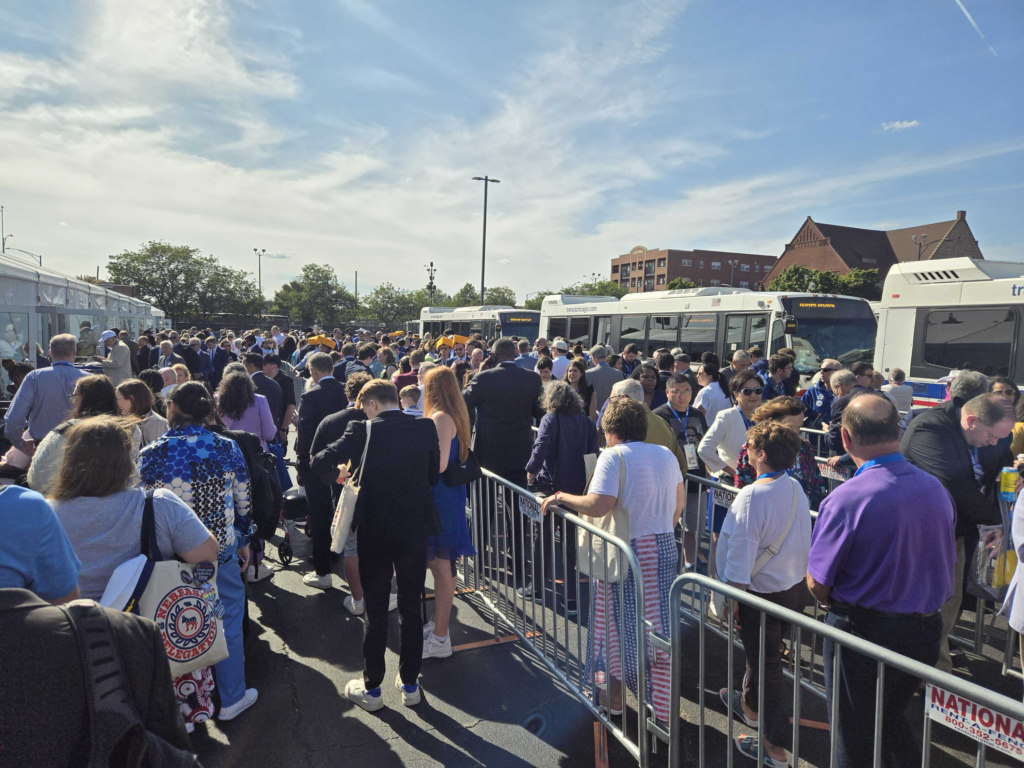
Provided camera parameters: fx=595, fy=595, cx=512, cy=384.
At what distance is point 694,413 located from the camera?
568 cm

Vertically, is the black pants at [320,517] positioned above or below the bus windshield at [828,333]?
below

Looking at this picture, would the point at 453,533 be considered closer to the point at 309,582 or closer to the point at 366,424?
the point at 366,424

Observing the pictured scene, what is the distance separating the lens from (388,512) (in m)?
3.42

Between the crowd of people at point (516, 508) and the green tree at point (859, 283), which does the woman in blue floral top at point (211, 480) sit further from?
the green tree at point (859, 283)

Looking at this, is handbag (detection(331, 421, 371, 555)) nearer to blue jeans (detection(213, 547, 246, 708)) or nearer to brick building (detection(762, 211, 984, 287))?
blue jeans (detection(213, 547, 246, 708))

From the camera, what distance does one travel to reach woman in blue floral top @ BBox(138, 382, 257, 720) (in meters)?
3.30

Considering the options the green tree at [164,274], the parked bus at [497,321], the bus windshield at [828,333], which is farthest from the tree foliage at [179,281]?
the bus windshield at [828,333]

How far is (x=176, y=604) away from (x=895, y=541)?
10.2 ft

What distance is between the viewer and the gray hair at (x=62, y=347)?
5953 mm

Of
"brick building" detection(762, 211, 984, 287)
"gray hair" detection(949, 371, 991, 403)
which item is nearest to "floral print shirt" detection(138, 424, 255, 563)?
"gray hair" detection(949, 371, 991, 403)

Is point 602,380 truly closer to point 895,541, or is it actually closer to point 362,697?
point 362,697

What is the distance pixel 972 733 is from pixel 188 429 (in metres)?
3.65

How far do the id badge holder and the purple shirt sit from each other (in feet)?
9.47

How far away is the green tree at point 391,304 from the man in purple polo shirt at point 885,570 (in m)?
80.0
